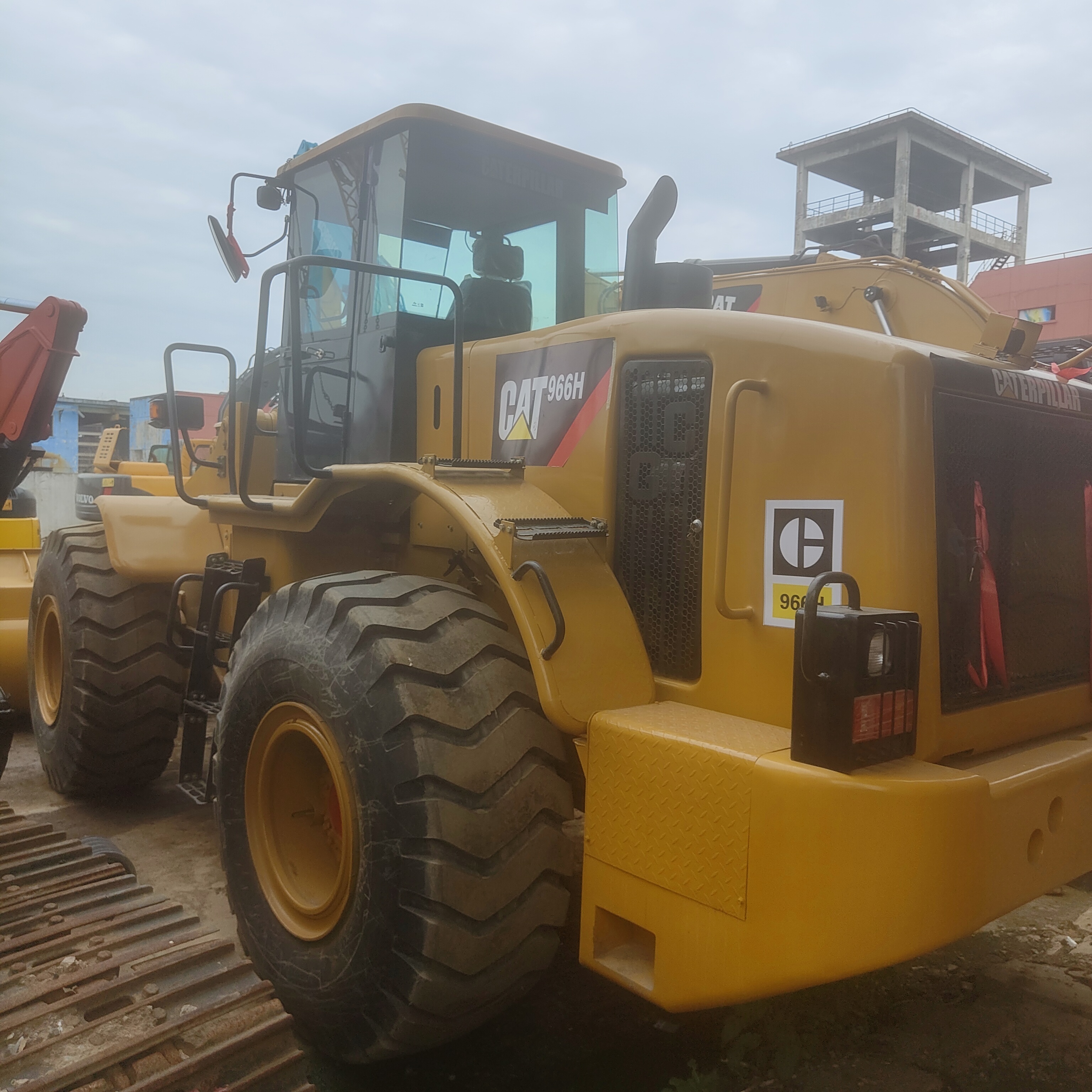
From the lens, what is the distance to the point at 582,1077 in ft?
8.86

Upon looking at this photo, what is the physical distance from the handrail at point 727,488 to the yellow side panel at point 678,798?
270mm

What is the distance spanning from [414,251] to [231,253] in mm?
896

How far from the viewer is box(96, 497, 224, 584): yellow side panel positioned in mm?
4391

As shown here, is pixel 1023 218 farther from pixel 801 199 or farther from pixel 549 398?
pixel 549 398

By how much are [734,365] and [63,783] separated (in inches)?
152

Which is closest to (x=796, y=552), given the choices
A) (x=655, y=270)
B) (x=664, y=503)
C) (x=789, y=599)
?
(x=789, y=599)

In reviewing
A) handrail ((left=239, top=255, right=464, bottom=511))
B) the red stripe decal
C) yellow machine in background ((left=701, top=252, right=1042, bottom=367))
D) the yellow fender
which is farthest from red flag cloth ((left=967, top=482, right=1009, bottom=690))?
yellow machine in background ((left=701, top=252, right=1042, bottom=367))

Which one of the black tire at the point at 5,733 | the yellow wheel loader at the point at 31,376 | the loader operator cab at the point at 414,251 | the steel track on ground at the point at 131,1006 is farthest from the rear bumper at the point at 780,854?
the yellow wheel loader at the point at 31,376

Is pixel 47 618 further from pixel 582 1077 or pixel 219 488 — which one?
pixel 582 1077

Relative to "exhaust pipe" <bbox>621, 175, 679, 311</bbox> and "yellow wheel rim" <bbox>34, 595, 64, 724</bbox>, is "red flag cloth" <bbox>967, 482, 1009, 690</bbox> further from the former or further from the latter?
"yellow wheel rim" <bbox>34, 595, 64, 724</bbox>

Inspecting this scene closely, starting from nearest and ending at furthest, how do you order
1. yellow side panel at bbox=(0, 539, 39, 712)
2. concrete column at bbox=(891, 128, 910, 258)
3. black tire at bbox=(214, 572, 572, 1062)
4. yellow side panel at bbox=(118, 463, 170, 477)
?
black tire at bbox=(214, 572, 572, 1062), yellow side panel at bbox=(0, 539, 39, 712), yellow side panel at bbox=(118, 463, 170, 477), concrete column at bbox=(891, 128, 910, 258)

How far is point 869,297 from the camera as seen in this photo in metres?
5.58

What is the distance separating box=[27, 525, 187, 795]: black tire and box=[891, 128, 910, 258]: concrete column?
1775 inches

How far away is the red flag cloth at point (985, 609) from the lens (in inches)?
99.7
